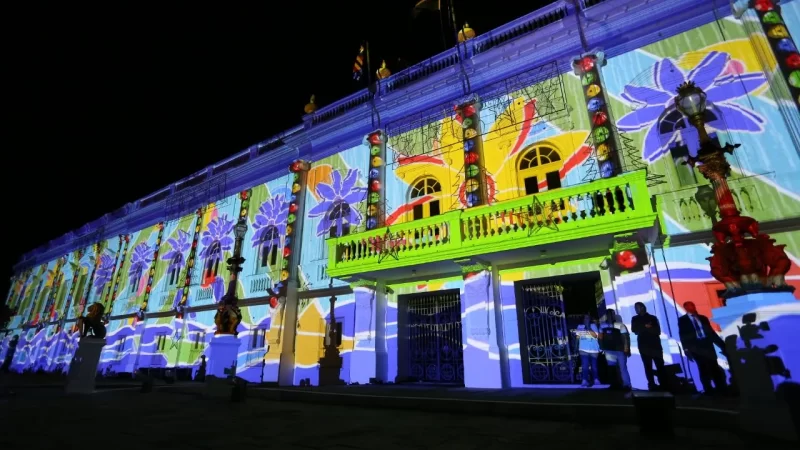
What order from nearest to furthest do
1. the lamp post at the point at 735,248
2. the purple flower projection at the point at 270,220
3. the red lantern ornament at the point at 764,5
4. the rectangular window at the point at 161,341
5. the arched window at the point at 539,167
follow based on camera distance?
the lamp post at the point at 735,248 < the red lantern ornament at the point at 764,5 < the arched window at the point at 539,167 < the purple flower projection at the point at 270,220 < the rectangular window at the point at 161,341

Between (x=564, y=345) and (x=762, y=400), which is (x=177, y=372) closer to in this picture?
(x=564, y=345)

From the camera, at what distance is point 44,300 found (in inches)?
1210

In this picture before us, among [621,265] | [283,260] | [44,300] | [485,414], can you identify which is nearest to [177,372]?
[283,260]

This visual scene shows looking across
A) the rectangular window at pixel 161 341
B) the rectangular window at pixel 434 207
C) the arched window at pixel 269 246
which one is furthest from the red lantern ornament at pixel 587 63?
the rectangular window at pixel 161 341

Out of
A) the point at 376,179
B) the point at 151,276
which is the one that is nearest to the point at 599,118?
the point at 376,179

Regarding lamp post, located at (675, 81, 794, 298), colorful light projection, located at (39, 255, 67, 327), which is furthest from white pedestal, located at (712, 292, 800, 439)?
colorful light projection, located at (39, 255, 67, 327)

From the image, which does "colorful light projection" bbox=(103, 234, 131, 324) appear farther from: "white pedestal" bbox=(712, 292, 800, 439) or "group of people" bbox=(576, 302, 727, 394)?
"white pedestal" bbox=(712, 292, 800, 439)

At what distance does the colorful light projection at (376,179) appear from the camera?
1377 centimetres

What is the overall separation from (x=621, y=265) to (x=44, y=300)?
4044 cm

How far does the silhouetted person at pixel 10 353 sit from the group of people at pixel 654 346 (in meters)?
42.3

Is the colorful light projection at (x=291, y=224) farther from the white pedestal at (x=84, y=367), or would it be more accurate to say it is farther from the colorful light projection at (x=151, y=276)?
the colorful light projection at (x=151, y=276)

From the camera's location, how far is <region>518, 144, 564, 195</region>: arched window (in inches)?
449

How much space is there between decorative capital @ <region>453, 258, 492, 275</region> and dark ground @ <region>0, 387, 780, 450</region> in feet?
15.8

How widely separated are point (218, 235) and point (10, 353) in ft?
89.4
